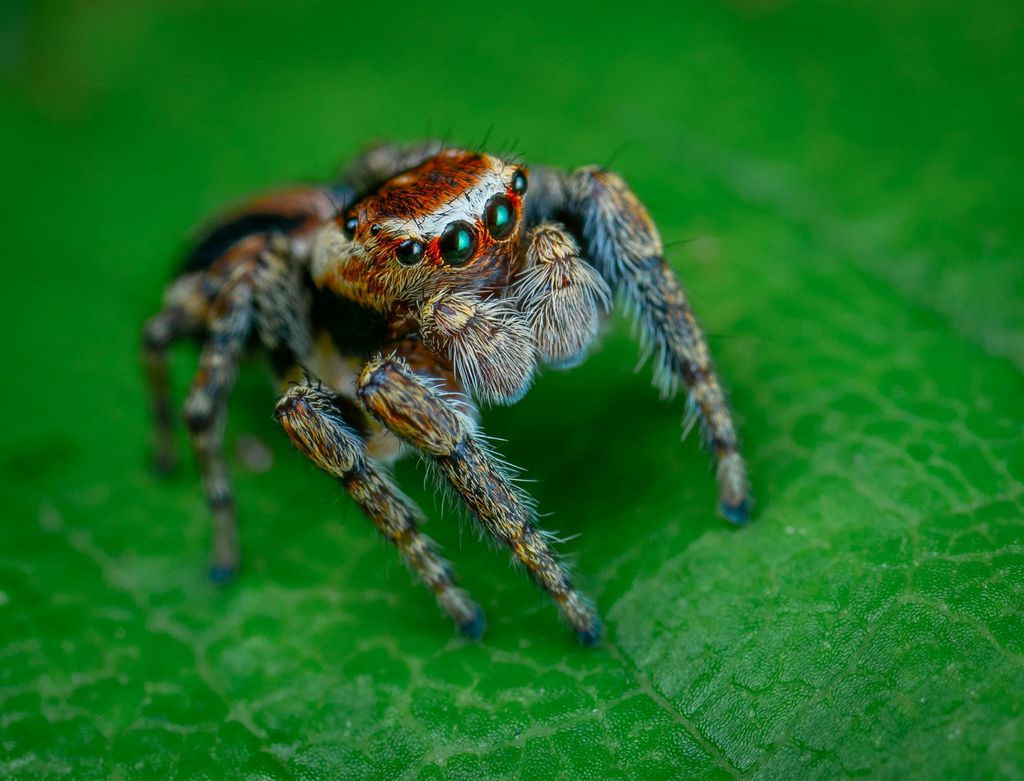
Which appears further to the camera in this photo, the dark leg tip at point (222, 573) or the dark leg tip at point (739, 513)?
the dark leg tip at point (222, 573)

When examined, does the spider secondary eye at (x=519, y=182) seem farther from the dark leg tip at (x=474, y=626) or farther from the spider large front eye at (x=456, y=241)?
the dark leg tip at (x=474, y=626)

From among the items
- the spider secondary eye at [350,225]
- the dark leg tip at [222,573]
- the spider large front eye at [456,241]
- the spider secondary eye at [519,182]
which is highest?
the spider secondary eye at [519,182]

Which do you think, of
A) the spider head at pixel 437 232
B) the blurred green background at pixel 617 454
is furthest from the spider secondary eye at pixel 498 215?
the blurred green background at pixel 617 454

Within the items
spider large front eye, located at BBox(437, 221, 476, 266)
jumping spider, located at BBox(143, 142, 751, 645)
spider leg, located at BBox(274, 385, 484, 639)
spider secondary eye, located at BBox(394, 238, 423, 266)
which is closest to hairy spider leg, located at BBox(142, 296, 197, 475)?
jumping spider, located at BBox(143, 142, 751, 645)

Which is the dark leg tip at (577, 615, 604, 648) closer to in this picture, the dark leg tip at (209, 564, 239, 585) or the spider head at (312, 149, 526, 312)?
the spider head at (312, 149, 526, 312)

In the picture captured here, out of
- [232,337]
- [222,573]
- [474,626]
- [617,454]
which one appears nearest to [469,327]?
[617,454]

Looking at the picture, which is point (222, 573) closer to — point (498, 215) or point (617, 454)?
point (617, 454)

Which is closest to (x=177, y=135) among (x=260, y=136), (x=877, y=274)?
(x=260, y=136)
